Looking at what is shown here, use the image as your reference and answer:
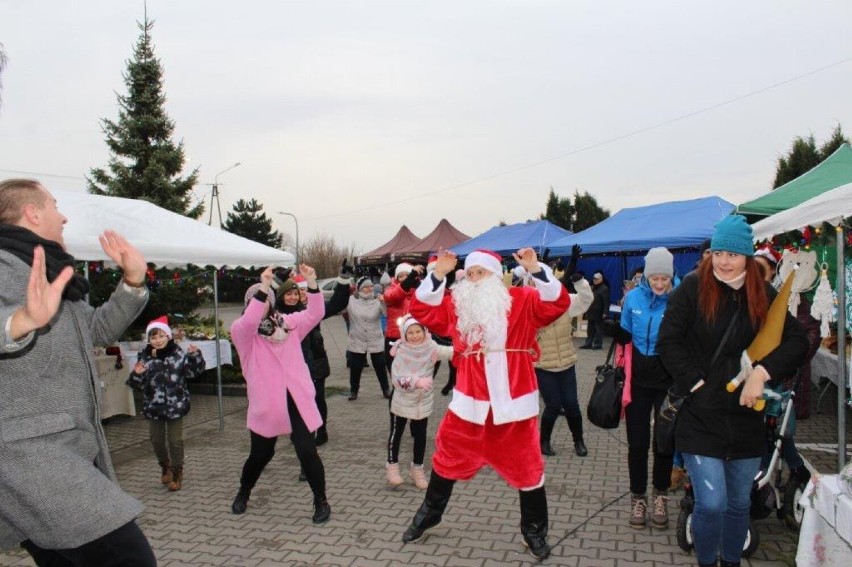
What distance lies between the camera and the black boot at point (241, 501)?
5000mm

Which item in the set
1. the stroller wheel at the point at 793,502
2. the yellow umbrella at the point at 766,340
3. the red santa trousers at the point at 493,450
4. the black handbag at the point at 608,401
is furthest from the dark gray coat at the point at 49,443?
the stroller wheel at the point at 793,502

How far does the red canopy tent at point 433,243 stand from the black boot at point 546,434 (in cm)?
1898

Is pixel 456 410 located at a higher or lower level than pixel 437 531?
higher

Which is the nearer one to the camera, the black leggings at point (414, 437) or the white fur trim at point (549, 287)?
the white fur trim at point (549, 287)

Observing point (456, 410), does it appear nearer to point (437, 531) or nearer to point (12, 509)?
point (437, 531)

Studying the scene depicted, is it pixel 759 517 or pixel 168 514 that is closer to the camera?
pixel 759 517

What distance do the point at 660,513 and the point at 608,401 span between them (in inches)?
32.0

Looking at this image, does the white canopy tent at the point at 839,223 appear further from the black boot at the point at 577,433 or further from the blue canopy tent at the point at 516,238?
the blue canopy tent at the point at 516,238

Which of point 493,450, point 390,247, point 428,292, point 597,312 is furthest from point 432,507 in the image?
point 390,247

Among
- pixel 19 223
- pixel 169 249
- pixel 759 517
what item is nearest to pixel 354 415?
pixel 169 249

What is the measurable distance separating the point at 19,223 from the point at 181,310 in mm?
11532

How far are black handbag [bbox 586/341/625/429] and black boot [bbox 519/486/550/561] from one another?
0.73 metres

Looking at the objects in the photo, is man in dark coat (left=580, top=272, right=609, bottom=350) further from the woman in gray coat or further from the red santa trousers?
the red santa trousers

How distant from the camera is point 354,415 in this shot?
855 centimetres
